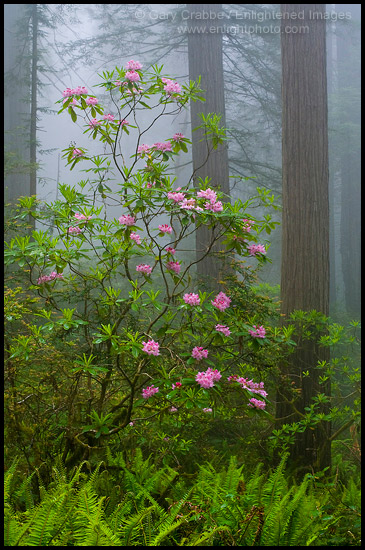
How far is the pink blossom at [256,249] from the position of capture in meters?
3.25

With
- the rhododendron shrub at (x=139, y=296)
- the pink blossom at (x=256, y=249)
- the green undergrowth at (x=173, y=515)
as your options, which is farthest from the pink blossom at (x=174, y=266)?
the green undergrowth at (x=173, y=515)

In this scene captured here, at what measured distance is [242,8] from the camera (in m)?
9.98

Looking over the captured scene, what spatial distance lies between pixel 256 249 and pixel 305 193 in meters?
1.80

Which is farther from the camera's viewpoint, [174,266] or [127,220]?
[174,266]

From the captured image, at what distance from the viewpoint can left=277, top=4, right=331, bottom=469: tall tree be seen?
457 cm

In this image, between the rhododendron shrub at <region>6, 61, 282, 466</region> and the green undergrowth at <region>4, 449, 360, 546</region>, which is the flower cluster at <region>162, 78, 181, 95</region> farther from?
the green undergrowth at <region>4, 449, 360, 546</region>

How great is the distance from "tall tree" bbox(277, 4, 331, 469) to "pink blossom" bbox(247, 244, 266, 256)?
5.20 feet

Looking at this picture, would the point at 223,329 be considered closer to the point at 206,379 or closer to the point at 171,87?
the point at 206,379

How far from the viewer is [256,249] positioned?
10.7 feet

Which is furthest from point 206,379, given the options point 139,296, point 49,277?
point 49,277

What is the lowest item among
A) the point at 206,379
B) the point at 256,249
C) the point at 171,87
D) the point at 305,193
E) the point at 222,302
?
the point at 206,379

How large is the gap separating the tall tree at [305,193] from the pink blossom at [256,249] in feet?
5.20

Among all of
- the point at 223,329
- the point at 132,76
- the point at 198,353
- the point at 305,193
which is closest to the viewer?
the point at 198,353

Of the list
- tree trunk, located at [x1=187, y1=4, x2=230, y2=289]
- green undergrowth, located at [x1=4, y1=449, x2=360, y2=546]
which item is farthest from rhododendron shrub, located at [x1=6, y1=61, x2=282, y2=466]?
tree trunk, located at [x1=187, y1=4, x2=230, y2=289]
